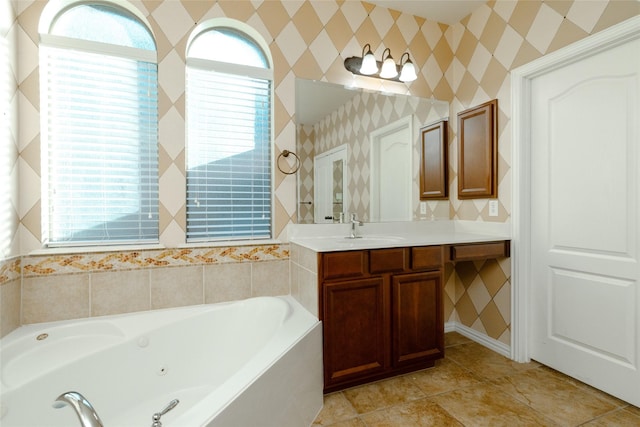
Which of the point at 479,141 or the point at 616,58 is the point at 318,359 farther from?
the point at 616,58

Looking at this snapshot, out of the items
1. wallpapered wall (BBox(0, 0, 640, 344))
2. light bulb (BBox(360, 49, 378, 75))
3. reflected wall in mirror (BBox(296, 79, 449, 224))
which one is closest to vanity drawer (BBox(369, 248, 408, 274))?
reflected wall in mirror (BBox(296, 79, 449, 224))

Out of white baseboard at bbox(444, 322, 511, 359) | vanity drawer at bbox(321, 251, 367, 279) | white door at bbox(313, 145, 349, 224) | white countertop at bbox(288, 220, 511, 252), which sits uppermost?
white door at bbox(313, 145, 349, 224)

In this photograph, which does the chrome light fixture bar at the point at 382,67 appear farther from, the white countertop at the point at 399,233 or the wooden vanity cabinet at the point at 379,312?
the wooden vanity cabinet at the point at 379,312

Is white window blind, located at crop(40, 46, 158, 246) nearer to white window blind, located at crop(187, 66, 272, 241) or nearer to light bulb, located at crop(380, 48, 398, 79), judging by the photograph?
white window blind, located at crop(187, 66, 272, 241)

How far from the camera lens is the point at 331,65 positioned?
238cm

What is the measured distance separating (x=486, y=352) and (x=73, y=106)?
125 inches

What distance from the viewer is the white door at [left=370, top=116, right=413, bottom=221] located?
2.54 m

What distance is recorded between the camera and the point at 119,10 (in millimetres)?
2014

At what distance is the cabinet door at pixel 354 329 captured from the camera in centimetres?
180

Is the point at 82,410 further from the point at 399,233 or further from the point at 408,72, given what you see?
the point at 408,72

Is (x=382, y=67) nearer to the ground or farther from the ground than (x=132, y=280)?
farther from the ground

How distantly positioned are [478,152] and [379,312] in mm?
1481

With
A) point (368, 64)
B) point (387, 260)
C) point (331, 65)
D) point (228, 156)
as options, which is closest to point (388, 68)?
point (368, 64)

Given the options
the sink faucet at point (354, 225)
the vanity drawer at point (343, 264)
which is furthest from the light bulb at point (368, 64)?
the vanity drawer at point (343, 264)
